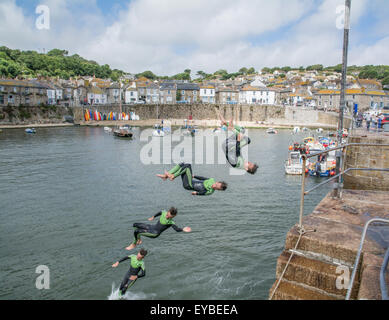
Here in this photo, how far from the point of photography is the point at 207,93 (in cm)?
10756

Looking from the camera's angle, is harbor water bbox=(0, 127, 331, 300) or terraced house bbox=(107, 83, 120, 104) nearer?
harbor water bbox=(0, 127, 331, 300)

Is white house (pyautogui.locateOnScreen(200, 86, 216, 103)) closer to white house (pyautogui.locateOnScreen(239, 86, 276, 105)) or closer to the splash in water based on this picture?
white house (pyautogui.locateOnScreen(239, 86, 276, 105))

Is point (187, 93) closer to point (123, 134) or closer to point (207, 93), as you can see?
point (207, 93)

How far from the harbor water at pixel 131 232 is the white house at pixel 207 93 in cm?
7810

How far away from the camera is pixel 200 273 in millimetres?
12539

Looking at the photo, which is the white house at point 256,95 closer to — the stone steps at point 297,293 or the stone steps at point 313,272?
the stone steps at point 313,272

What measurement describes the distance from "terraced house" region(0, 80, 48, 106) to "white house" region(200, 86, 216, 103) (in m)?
51.2

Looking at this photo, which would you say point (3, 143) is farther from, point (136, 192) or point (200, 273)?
point (200, 273)

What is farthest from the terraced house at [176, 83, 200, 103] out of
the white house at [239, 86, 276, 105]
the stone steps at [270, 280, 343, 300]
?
the stone steps at [270, 280, 343, 300]

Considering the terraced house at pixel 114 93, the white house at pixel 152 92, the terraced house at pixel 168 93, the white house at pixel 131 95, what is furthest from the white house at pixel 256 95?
the terraced house at pixel 114 93

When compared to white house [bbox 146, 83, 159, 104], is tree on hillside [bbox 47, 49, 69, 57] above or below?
above

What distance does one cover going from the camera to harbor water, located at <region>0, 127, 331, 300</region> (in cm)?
1189
